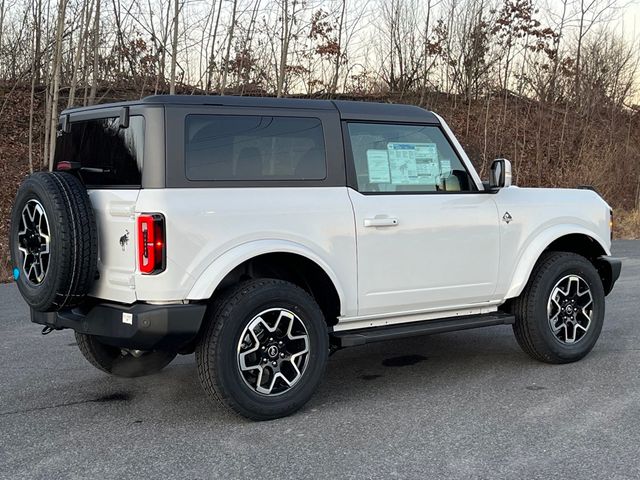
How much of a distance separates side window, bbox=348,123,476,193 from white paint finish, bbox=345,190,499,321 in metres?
0.10

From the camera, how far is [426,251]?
5238 millimetres

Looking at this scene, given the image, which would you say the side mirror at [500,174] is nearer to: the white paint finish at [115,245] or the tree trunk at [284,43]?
the white paint finish at [115,245]

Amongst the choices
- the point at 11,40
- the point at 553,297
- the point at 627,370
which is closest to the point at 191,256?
the point at 553,297

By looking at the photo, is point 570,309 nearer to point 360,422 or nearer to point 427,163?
point 427,163

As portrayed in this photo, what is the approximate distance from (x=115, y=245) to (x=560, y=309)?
3371 millimetres

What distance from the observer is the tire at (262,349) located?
4.43 meters

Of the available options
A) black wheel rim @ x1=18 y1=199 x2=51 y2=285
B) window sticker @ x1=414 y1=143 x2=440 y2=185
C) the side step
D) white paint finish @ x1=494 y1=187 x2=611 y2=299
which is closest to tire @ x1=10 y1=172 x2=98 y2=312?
black wheel rim @ x1=18 y1=199 x2=51 y2=285

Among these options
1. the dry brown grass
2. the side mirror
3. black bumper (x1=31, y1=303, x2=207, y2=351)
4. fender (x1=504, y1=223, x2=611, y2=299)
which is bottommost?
the dry brown grass

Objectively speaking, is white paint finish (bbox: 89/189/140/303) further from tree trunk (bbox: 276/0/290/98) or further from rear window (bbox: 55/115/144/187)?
tree trunk (bbox: 276/0/290/98)

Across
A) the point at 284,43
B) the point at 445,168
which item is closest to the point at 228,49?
the point at 284,43

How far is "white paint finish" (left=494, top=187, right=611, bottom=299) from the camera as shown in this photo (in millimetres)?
5656

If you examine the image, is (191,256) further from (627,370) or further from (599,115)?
(599,115)

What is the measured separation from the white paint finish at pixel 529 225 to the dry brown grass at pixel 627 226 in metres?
11.6

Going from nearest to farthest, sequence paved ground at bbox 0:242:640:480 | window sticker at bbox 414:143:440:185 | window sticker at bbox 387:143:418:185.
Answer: paved ground at bbox 0:242:640:480
window sticker at bbox 387:143:418:185
window sticker at bbox 414:143:440:185
